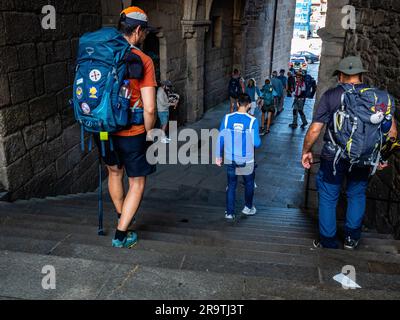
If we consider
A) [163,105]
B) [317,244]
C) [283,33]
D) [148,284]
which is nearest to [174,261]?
[148,284]

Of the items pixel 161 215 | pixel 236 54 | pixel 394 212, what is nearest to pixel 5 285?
pixel 161 215

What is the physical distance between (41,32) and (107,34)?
2.03m

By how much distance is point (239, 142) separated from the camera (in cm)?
432

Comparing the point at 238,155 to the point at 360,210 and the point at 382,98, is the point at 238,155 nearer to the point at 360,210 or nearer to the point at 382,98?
the point at 360,210

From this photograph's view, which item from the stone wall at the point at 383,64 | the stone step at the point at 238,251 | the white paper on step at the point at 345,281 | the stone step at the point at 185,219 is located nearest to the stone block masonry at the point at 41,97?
the stone step at the point at 185,219

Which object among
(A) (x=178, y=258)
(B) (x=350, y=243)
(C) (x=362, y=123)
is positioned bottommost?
(B) (x=350, y=243)

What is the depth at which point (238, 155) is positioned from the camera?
436cm

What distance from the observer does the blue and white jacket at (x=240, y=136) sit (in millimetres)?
4270

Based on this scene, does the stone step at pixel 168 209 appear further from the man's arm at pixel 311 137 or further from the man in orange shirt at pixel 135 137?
the man's arm at pixel 311 137

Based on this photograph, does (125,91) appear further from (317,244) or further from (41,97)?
(41,97)

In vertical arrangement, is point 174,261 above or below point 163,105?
above

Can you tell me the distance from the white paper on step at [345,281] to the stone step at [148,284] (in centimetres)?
4

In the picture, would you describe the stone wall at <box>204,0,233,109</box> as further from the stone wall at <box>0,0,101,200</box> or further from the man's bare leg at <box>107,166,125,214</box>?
the man's bare leg at <box>107,166,125,214</box>

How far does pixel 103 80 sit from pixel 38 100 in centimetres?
200
